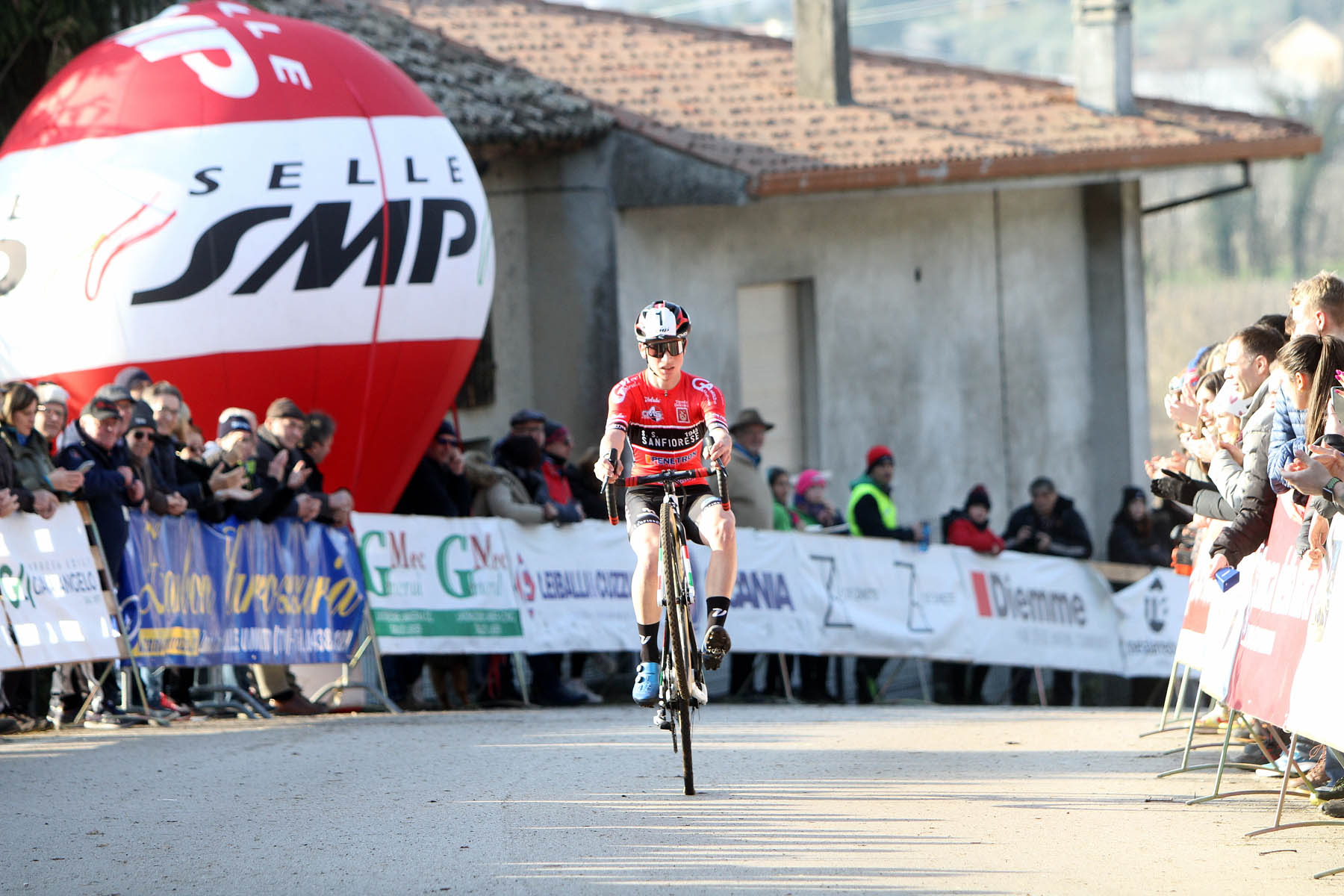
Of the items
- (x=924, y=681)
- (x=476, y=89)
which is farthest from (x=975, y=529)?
(x=476, y=89)

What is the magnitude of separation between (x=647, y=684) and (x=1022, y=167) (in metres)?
13.0

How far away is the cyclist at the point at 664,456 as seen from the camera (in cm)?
882

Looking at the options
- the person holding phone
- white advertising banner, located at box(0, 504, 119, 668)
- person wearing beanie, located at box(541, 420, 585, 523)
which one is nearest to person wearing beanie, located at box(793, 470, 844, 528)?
person wearing beanie, located at box(541, 420, 585, 523)

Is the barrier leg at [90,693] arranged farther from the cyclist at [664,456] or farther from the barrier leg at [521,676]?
the cyclist at [664,456]

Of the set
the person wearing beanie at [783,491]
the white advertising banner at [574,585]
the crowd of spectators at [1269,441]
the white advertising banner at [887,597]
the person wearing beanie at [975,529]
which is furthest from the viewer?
the person wearing beanie at [783,491]

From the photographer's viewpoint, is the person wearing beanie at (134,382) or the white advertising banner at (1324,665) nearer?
the white advertising banner at (1324,665)

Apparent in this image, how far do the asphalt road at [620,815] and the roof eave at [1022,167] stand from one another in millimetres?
8873

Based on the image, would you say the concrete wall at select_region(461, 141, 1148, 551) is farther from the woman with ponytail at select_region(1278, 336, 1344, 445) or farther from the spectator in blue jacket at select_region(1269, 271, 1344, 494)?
the woman with ponytail at select_region(1278, 336, 1344, 445)

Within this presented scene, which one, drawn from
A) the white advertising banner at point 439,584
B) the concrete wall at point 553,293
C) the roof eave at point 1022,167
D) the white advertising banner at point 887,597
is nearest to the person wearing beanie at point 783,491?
the white advertising banner at point 887,597

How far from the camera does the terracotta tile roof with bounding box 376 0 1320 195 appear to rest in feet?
65.3

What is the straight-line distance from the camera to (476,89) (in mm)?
19641

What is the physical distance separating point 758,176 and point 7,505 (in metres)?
9.69

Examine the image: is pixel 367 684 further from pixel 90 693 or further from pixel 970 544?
pixel 970 544

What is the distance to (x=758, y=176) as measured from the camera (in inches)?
741
